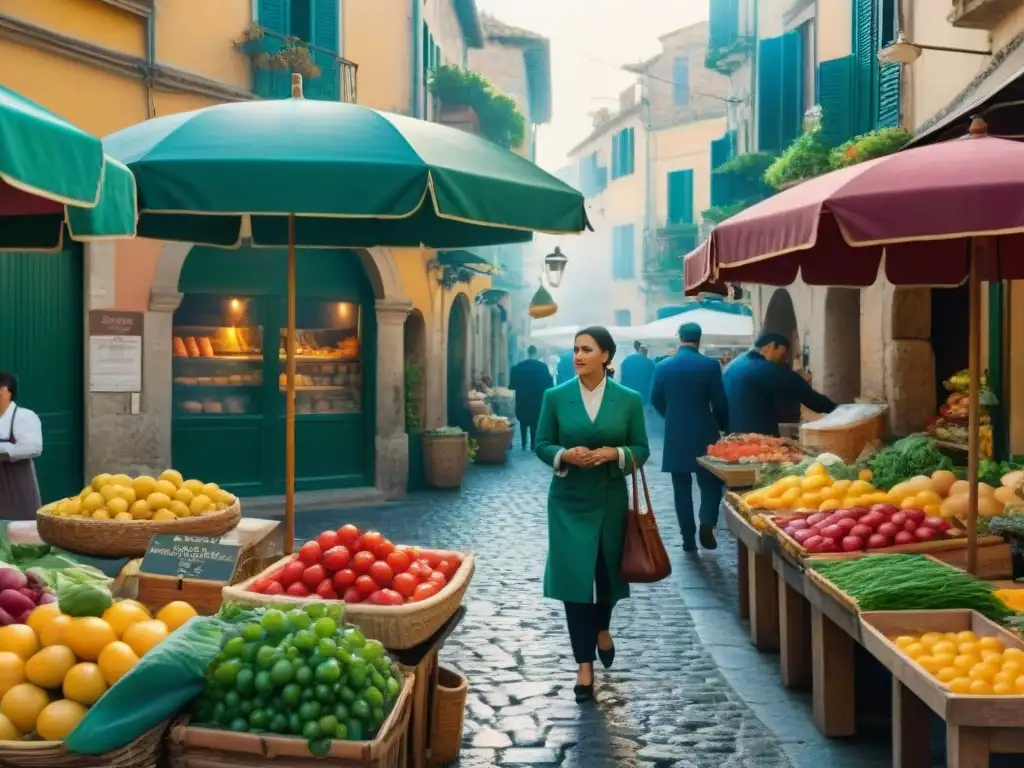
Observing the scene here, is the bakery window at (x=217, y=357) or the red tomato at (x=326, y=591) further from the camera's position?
the bakery window at (x=217, y=357)

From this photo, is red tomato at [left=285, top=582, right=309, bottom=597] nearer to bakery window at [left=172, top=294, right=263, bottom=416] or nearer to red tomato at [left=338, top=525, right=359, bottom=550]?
red tomato at [left=338, top=525, right=359, bottom=550]

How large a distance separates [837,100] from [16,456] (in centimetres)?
999

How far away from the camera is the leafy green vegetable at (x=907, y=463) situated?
7641mm

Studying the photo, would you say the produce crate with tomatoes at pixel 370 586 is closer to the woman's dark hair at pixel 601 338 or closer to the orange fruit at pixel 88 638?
the orange fruit at pixel 88 638

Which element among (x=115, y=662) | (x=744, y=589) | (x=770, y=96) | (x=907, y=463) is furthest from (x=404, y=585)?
(x=770, y=96)

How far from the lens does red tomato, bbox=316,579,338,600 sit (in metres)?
4.29

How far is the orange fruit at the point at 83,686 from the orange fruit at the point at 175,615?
0.50m

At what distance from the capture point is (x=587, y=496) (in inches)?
228

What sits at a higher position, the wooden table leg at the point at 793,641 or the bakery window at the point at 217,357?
the bakery window at the point at 217,357

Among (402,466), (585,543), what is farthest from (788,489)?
(402,466)

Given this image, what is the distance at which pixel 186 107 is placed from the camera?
1234 centimetres

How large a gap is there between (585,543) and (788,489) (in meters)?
1.91

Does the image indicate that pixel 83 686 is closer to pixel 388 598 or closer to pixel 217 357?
pixel 388 598

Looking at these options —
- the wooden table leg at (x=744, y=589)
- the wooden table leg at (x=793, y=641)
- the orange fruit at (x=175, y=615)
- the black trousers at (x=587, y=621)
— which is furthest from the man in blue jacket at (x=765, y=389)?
the orange fruit at (x=175, y=615)
